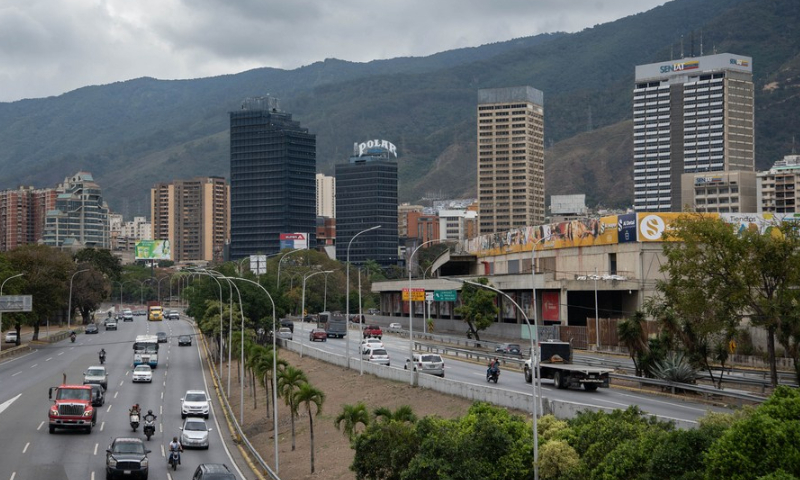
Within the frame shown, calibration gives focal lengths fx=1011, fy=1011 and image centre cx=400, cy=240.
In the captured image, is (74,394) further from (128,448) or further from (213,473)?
(213,473)

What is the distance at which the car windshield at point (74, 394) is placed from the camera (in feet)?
169

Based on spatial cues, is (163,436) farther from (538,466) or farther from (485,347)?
(485,347)

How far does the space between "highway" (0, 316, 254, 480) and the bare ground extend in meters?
2.33

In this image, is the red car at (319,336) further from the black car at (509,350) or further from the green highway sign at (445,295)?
the black car at (509,350)

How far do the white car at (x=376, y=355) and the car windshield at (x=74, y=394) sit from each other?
80.1 feet

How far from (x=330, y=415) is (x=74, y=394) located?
13.8 metres

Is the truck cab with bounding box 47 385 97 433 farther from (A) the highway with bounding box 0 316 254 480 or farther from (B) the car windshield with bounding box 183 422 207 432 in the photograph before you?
(B) the car windshield with bounding box 183 422 207 432

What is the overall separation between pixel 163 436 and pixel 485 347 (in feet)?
146

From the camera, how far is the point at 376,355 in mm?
74062

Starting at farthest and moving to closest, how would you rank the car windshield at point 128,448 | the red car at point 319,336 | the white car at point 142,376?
the red car at point 319,336
the white car at point 142,376
the car windshield at point 128,448

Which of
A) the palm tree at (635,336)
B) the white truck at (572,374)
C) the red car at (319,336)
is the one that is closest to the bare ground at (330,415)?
the white truck at (572,374)

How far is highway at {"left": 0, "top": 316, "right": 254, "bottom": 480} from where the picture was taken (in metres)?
43.1

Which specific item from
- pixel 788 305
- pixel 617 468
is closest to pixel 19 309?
pixel 788 305

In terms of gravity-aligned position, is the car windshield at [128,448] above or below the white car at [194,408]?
above
